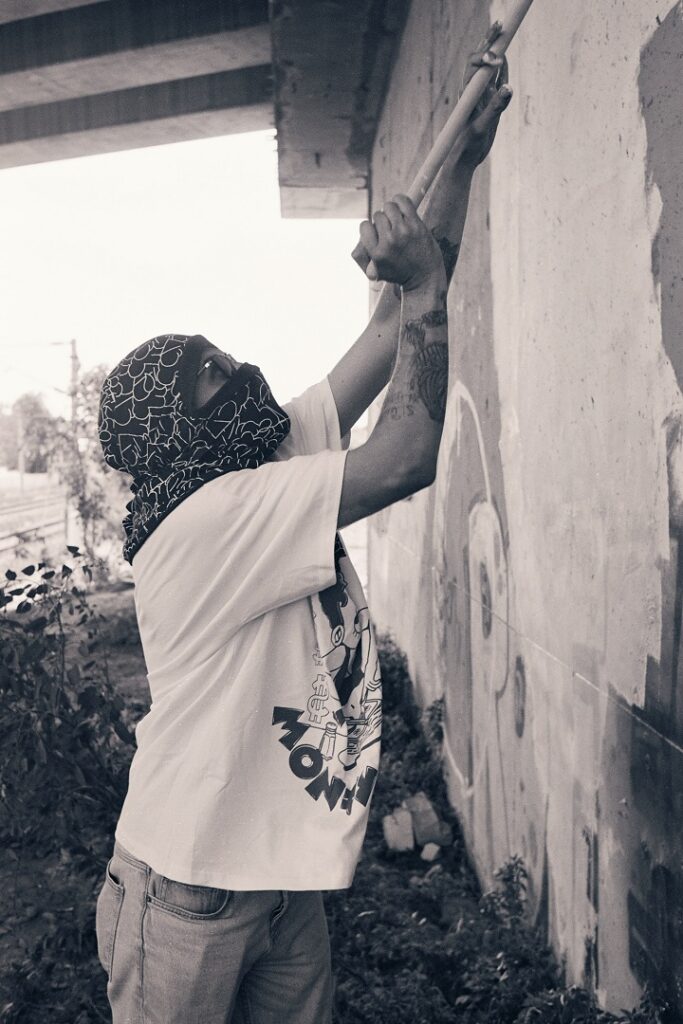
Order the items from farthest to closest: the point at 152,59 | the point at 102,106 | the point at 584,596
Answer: the point at 102,106, the point at 152,59, the point at 584,596

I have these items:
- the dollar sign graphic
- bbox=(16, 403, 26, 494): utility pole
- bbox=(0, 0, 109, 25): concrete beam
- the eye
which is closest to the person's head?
the eye

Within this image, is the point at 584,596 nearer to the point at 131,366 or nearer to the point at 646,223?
the point at 646,223

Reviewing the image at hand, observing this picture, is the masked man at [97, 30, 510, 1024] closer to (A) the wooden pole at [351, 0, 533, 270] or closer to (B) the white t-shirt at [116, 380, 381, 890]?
(B) the white t-shirt at [116, 380, 381, 890]

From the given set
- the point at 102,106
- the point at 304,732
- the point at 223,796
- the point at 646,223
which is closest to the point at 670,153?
the point at 646,223

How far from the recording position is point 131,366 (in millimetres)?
1852

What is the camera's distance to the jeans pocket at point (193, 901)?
1.69 m

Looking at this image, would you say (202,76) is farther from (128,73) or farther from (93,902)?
(93,902)

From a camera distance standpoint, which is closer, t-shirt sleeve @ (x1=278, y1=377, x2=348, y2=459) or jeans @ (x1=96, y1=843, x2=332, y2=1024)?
jeans @ (x1=96, y1=843, x2=332, y2=1024)

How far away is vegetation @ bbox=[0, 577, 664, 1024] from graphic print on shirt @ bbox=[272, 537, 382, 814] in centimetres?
100

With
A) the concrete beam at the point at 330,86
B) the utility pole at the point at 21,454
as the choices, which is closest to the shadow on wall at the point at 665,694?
the concrete beam at the point at 330,86

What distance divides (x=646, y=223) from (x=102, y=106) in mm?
8318

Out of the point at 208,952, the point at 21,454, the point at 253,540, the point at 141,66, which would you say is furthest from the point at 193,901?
the point at 21,454

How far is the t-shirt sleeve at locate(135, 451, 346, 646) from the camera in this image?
164 cm

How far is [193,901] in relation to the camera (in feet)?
5.57
